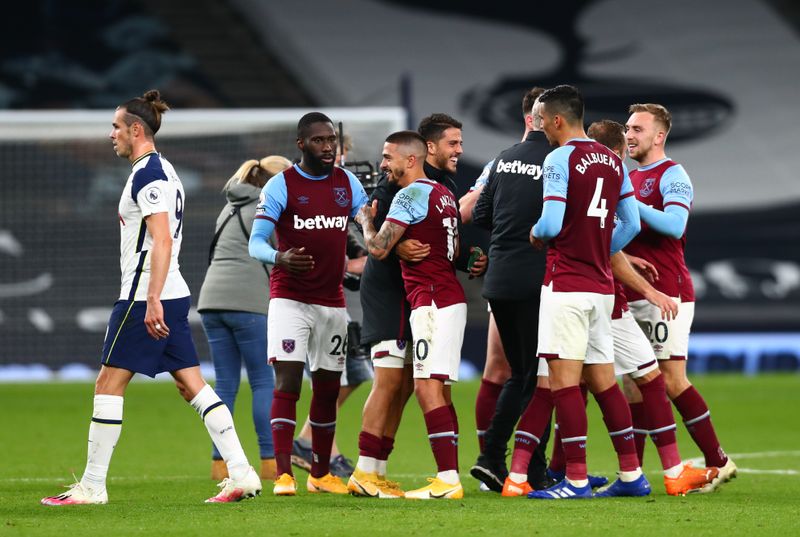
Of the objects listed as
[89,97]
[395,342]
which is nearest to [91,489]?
[395,342]

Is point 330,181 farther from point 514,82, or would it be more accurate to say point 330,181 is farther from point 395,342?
point 514,82

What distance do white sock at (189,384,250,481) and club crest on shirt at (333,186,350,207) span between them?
132 cm

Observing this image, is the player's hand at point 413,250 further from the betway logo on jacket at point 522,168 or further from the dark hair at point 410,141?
the betway logo on jacket at point 522,168

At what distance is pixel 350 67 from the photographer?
25.9m

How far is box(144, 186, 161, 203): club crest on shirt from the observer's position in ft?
21.9

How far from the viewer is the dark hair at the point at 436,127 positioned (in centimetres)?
763

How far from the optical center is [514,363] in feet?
24.7

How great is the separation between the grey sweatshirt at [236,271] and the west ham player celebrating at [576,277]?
7.47 feet

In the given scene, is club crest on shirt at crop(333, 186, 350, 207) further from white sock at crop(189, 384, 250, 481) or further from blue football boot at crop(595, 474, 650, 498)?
blue football boot at crop(595, 474, 650, 498)

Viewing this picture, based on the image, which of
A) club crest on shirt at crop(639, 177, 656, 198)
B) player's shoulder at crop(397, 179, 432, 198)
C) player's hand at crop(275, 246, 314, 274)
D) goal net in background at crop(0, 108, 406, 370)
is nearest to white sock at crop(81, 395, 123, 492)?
player's hand at crop(275, 246, 314, 274)

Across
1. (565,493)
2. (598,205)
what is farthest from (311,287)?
(565,493)

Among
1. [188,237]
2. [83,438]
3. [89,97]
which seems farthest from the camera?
[89,97]

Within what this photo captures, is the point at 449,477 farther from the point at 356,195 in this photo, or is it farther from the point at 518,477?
the point at 356,195

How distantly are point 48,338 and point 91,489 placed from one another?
1241cm
